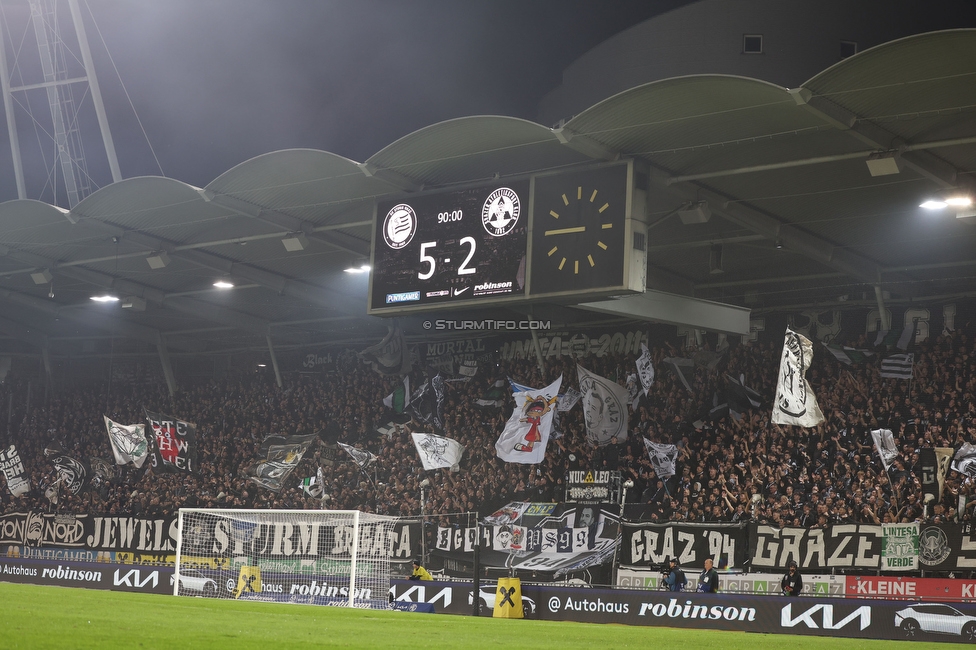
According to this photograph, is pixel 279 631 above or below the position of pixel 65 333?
below

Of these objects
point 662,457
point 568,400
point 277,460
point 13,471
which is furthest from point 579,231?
point 13,471

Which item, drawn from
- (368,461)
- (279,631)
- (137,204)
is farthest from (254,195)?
(279,631)

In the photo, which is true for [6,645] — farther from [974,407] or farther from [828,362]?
[828,362]

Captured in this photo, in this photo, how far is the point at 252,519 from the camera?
2667 centimetres

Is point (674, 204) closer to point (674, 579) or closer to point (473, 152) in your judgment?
point (473, 152)

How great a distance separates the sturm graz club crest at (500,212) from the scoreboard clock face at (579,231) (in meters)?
0.43

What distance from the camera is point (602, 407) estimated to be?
88.7ft

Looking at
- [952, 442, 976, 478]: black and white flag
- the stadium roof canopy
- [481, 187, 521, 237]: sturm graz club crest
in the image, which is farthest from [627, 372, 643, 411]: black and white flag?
[481, 187, 521, 237]: sturm graz club crest

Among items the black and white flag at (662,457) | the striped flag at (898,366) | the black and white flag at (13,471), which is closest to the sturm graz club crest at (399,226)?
the black and white flag at (662,457)

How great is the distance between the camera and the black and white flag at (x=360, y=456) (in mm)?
31094

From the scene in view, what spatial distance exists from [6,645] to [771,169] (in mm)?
15128

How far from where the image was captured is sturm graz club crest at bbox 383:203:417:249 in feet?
64.4

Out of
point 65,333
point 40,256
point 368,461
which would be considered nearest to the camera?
point 40,256

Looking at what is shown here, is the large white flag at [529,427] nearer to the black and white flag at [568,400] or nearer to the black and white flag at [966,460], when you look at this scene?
the black and white flag at [568,400]
